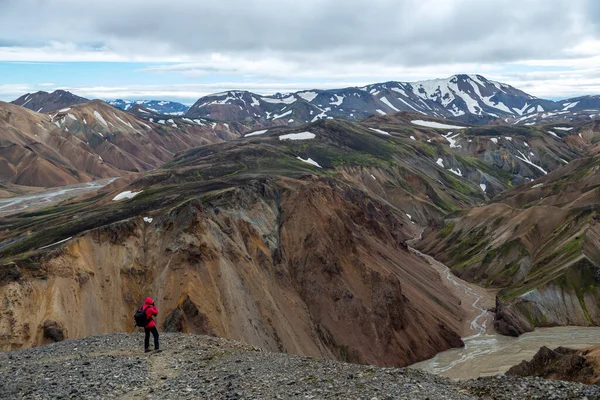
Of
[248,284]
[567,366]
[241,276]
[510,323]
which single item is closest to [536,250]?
[510,323]

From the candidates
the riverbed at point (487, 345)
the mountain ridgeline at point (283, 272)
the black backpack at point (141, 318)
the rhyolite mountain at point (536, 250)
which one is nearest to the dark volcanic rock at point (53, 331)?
the mountain ridgeline at point (283, 272)

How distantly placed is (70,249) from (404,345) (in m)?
41.8

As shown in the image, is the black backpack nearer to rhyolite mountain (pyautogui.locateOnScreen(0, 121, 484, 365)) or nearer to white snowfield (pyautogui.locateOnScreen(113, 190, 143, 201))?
rhyolite mountain (pyautogui.locateOnScreen(0, 121, 484, 365))

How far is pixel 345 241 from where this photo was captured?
3071 inches

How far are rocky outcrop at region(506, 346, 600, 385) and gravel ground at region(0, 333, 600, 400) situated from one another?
53.2ft

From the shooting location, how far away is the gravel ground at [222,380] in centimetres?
2023

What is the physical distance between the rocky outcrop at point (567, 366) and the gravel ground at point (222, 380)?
53.2 feet

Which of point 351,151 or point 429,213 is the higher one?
point 351,151

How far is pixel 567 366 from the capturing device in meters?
39.4

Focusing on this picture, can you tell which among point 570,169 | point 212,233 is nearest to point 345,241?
point 212,233

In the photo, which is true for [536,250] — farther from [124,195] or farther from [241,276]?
[124,195]

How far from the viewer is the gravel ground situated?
20.2 m

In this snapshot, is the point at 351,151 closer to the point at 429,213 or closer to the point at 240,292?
the point at 429,213

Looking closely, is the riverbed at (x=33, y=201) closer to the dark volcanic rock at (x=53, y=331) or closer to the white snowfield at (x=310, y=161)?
the white snowfield at (x=310, y=161)
